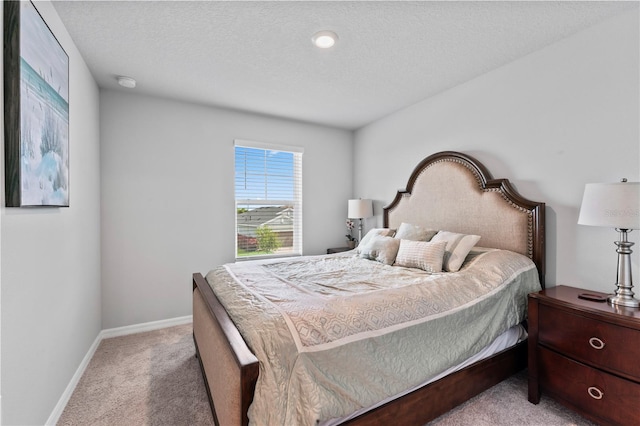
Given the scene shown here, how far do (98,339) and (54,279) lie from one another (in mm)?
1440

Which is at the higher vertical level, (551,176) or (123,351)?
(551,176)

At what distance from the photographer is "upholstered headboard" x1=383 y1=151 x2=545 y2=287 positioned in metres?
2.32

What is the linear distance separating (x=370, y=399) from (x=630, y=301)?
1.64m

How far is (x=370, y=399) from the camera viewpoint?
134 cm

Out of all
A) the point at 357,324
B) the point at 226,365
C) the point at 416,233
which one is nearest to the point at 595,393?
the point at 357,324

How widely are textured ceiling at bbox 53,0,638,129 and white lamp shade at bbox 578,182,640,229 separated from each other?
120 centimetres

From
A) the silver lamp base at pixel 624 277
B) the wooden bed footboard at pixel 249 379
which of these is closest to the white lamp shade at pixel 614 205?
the silver lamp base at pixel 624 277

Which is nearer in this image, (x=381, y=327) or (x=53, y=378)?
(x=381, y=327)

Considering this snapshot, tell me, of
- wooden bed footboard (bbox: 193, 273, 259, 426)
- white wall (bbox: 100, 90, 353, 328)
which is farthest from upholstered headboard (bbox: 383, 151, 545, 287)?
wooden bed footboard (bbox: 193, 273, 259, 426)

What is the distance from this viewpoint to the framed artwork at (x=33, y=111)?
130 cm

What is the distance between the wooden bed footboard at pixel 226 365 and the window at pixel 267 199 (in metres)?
1.87

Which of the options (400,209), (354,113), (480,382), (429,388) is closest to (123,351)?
(429,388)

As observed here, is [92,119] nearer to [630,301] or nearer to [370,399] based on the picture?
[370,399]

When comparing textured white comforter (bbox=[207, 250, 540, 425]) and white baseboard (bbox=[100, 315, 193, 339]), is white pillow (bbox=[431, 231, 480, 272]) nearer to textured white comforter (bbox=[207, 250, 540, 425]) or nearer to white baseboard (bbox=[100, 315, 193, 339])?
textured white comforter (bbox=[207, 250, 540, 425])
